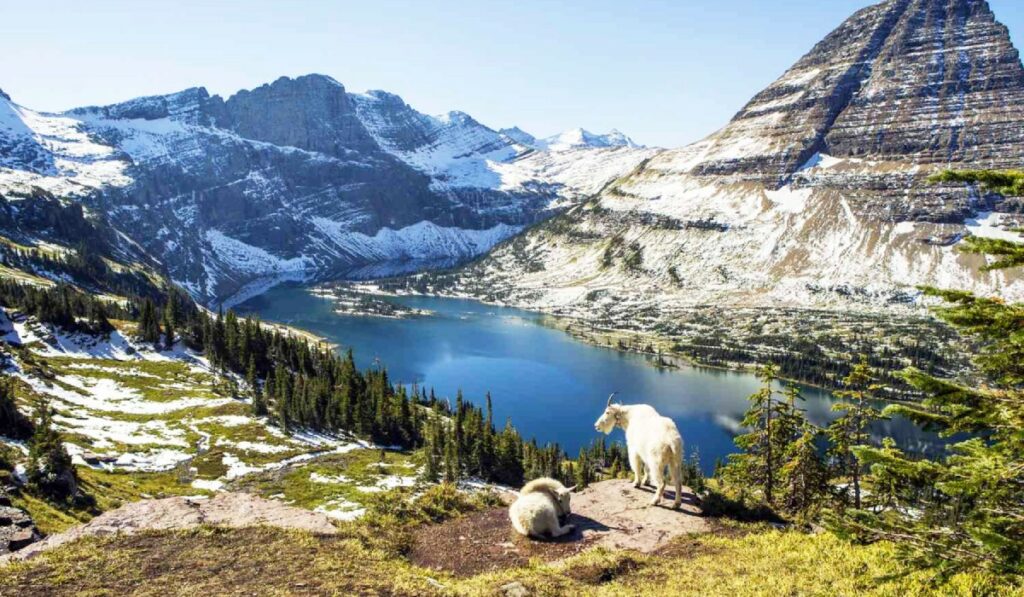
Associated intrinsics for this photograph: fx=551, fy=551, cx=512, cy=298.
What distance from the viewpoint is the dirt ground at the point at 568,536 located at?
17953 millimetres

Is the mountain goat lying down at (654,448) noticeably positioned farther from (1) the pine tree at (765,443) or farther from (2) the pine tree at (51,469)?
(2) the pine tree at (51,469)

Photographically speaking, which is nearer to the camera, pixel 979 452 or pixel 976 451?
pixel 979 452

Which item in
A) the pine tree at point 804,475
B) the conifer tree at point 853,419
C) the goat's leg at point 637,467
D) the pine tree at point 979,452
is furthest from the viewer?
the conifer tree at point 853,419

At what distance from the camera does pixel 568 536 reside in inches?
758

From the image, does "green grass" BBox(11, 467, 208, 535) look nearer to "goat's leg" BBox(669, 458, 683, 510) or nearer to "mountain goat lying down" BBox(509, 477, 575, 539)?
"mountain goat lying down" BBox(509, 477, 575, 539)

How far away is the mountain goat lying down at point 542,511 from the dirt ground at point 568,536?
33 centimetres

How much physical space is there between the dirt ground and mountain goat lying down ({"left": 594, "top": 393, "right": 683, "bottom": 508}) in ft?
2.57

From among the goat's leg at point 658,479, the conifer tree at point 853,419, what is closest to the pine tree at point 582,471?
the conifer tree at point 853,419

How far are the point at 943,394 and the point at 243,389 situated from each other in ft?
430

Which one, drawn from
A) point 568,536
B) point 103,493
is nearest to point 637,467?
point 568,536

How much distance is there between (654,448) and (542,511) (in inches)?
206

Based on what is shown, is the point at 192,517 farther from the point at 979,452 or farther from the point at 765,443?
the point at 765,443

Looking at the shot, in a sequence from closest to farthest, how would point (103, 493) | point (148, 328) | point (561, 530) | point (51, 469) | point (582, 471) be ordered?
point (561, 530), point (51, 469), point (103, 493), point (582, 471), point (148, 328)

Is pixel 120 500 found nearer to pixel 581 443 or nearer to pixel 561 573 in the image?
pixel 561 573
